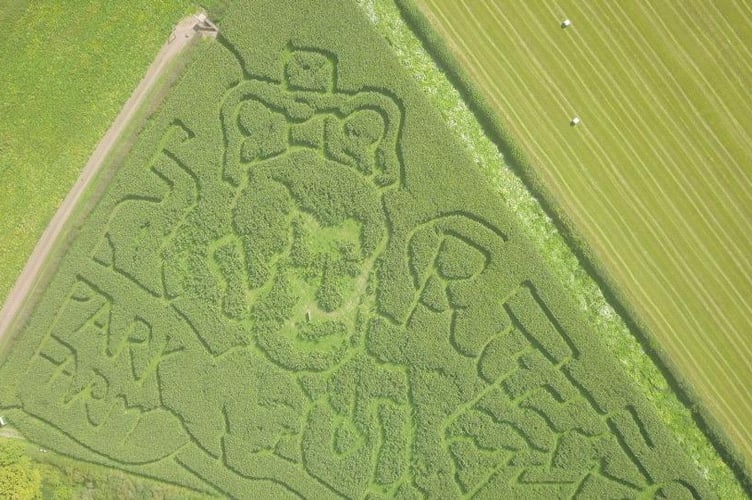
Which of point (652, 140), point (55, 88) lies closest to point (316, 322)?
point (55, 88)

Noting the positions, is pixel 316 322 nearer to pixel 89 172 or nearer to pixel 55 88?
pixel 89 172

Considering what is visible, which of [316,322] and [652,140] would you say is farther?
[652,140]

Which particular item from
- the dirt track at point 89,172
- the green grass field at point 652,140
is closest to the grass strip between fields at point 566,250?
the green grass field at point 652,140

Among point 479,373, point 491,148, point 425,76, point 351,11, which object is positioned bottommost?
point 479,373

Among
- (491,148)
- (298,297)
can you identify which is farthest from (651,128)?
(298,297)

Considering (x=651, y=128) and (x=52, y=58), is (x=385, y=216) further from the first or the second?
(x=52, y=58)

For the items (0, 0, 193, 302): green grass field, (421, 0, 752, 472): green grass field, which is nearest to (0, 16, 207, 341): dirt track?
(0, 0, 193, 302): green grass field

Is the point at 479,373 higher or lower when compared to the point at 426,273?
lower
